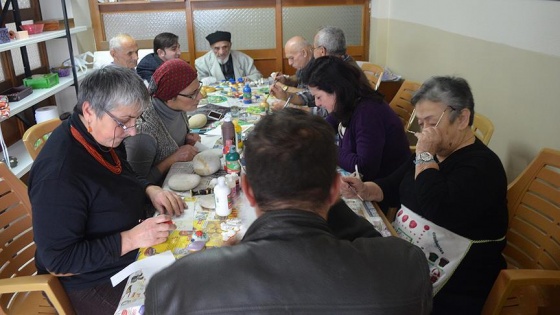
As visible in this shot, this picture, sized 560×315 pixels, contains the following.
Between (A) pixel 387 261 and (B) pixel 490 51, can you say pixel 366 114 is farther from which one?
(A) pixel 387 261

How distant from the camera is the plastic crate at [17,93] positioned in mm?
3176

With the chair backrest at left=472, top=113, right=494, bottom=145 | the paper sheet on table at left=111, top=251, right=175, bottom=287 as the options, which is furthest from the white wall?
the chair backrest at left=472, top=113, right=494, bottom=145

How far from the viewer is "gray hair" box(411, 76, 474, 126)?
1.57 m

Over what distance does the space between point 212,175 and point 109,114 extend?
62 centimetres

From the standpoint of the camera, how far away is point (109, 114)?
1.40 meters

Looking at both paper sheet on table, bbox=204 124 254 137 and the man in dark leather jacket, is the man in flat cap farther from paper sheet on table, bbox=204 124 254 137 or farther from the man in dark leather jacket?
the man in dark leather jacket

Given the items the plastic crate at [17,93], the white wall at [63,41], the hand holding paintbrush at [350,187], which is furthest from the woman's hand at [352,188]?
the white wall at [63,41]

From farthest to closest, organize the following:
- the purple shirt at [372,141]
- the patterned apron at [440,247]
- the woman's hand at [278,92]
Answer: the woman's hand at [278,92], the purple shirt at [372,141], the patterned apron at [440,247]

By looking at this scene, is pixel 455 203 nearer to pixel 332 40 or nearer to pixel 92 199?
pixel 92 199

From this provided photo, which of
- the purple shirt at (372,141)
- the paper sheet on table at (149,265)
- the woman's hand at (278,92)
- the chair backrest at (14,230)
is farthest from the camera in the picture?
the woman's hand at (278,92)

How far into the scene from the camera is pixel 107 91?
138 centimetres

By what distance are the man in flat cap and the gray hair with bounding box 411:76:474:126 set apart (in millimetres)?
2724

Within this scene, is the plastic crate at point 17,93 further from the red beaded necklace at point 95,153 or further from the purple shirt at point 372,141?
the purple shirt at point 372,141

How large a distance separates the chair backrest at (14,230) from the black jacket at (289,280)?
4.02 feet
